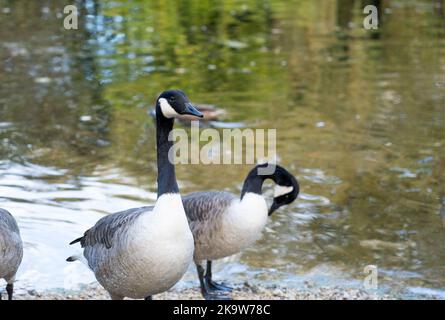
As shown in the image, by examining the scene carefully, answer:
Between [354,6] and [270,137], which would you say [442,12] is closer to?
[354,6]

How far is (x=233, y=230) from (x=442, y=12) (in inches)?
613

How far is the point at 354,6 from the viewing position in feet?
69.5

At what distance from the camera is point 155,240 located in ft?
16.5

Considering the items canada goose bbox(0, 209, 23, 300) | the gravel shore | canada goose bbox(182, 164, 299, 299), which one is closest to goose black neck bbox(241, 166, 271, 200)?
canada goose bbox(182, 164, 299, 299)

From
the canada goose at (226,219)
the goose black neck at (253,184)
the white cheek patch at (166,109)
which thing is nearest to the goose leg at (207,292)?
the canada goose at (226,219)

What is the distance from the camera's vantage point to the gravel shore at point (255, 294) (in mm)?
6336

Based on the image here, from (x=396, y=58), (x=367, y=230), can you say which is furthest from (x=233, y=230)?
(x=396, y=58)

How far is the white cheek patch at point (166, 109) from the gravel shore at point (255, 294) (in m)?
1.65

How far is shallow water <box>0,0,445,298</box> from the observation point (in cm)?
753

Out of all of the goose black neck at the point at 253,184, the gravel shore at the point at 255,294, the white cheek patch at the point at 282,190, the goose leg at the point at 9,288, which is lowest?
the gravel shore at the point at 255,294

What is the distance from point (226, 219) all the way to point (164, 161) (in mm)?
1096

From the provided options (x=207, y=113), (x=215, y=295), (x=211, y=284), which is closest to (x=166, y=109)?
(x=215, y=295)

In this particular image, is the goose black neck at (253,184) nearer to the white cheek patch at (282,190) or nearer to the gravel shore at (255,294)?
the white cheek patch at (282,190)

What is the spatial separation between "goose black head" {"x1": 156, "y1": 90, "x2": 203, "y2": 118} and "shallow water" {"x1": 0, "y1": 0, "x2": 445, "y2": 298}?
2.07 m
